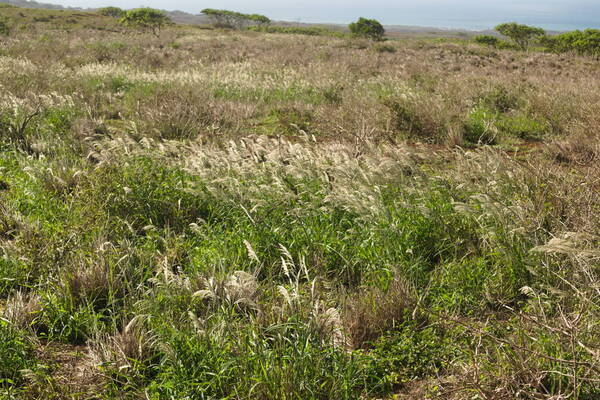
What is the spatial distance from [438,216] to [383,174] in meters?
0.88

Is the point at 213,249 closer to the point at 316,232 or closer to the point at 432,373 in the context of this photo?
the point at 316,232

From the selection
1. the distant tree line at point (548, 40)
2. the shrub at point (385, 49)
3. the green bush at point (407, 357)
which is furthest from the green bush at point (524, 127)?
the distant tree line at point (548, 40)

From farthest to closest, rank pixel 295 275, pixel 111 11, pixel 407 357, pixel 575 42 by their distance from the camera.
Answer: pixel 111 11 → pixel 575 42 → pixel 295 275 → pixel 407 357

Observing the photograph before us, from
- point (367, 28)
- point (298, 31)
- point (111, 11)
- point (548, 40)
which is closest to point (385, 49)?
point (548, 40)

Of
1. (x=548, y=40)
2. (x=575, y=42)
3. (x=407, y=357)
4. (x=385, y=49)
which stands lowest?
(x=407, y=357)

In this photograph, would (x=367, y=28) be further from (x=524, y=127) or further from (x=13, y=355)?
(x=13, y=355)

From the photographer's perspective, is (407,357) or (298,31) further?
(298,31)

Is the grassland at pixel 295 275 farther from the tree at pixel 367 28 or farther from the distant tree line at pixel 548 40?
the tree at pixel 367 28

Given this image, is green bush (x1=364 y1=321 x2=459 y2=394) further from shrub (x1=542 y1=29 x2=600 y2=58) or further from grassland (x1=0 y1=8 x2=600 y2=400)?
shrub (x1=542 y1=29 x2=600 y2=58)

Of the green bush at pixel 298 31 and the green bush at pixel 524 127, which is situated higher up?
the green bush at pixel 298 31

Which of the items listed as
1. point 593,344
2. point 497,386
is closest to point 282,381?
point 497,386

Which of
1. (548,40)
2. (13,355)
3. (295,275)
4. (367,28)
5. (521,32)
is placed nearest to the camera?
(13,355)

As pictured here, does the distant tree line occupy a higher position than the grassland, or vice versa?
the distant tree line

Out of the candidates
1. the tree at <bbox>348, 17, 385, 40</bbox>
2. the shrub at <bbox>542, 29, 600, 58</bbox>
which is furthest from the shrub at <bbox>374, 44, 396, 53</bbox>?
the tree at <bbox>348, 17, 385, 40</bbox>
